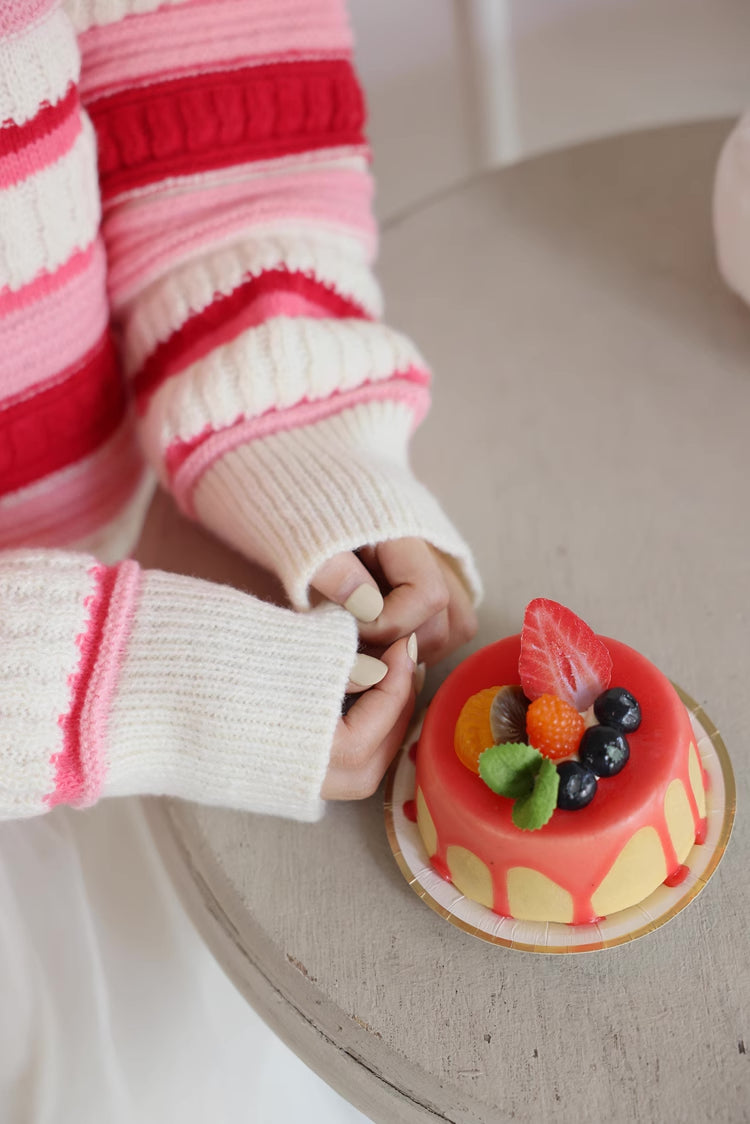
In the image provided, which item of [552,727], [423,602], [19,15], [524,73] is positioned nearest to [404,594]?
[423,602]

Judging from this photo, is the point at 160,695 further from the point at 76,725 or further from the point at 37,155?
the point at 37,155

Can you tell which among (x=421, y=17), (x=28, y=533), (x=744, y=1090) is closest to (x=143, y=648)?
(x=28, y=533)

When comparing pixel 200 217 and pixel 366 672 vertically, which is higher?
pixel 200 217

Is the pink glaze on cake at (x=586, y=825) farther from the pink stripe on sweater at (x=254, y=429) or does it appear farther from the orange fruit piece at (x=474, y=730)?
the pink stripe on sweater at (x=254, y=429)

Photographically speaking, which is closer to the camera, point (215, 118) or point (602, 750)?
point (602, 750)

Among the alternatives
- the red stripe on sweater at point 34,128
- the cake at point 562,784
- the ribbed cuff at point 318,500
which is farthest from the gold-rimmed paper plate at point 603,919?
the red stripe on sweater at point 34,128

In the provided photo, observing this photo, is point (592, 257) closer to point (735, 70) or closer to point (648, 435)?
point (648, 435)

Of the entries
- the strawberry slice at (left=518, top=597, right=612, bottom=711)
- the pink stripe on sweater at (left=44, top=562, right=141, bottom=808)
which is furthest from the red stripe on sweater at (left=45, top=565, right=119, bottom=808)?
the strawberry slice at (left=518, top=597, right=612, bottom=711)
